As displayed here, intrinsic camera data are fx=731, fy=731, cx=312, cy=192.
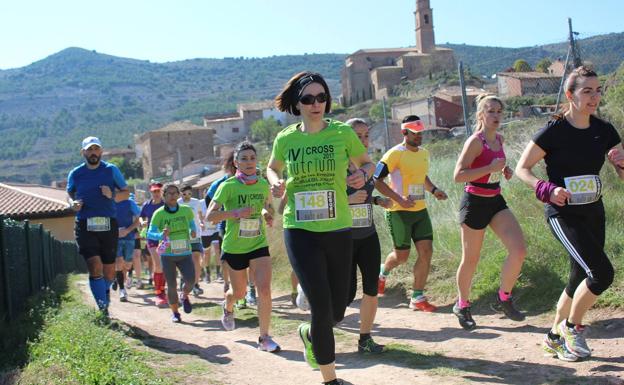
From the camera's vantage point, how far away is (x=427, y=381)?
5.32 m

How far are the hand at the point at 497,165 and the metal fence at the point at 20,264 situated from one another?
5.48m

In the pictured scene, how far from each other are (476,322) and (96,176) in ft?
14.7

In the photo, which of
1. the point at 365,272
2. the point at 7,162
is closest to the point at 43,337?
the point at 365,272

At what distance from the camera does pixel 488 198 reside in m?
6.69

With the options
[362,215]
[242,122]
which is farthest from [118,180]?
[242,122]

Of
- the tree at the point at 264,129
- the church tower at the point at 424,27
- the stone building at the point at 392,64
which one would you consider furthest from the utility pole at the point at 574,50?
the church tower at the point at 424,27

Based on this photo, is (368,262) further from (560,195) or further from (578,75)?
(578,75)

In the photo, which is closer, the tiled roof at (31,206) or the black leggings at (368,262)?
the black leggings at (368,262)

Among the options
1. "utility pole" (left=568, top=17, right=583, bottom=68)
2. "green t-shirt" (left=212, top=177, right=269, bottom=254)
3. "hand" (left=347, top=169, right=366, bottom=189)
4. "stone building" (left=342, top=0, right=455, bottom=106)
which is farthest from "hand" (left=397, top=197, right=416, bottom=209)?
"stone building" (left=342, top=0, right=455, bottom=106)

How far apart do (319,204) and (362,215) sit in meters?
1.92

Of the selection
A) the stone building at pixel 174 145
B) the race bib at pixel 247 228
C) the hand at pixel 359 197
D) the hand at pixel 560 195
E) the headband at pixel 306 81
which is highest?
the stone building at pixel 174 145

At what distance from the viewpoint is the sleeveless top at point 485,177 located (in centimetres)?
664

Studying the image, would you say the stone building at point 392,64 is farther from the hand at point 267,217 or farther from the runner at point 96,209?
the hand at point 267,217

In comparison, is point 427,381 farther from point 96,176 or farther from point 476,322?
point 96,176
